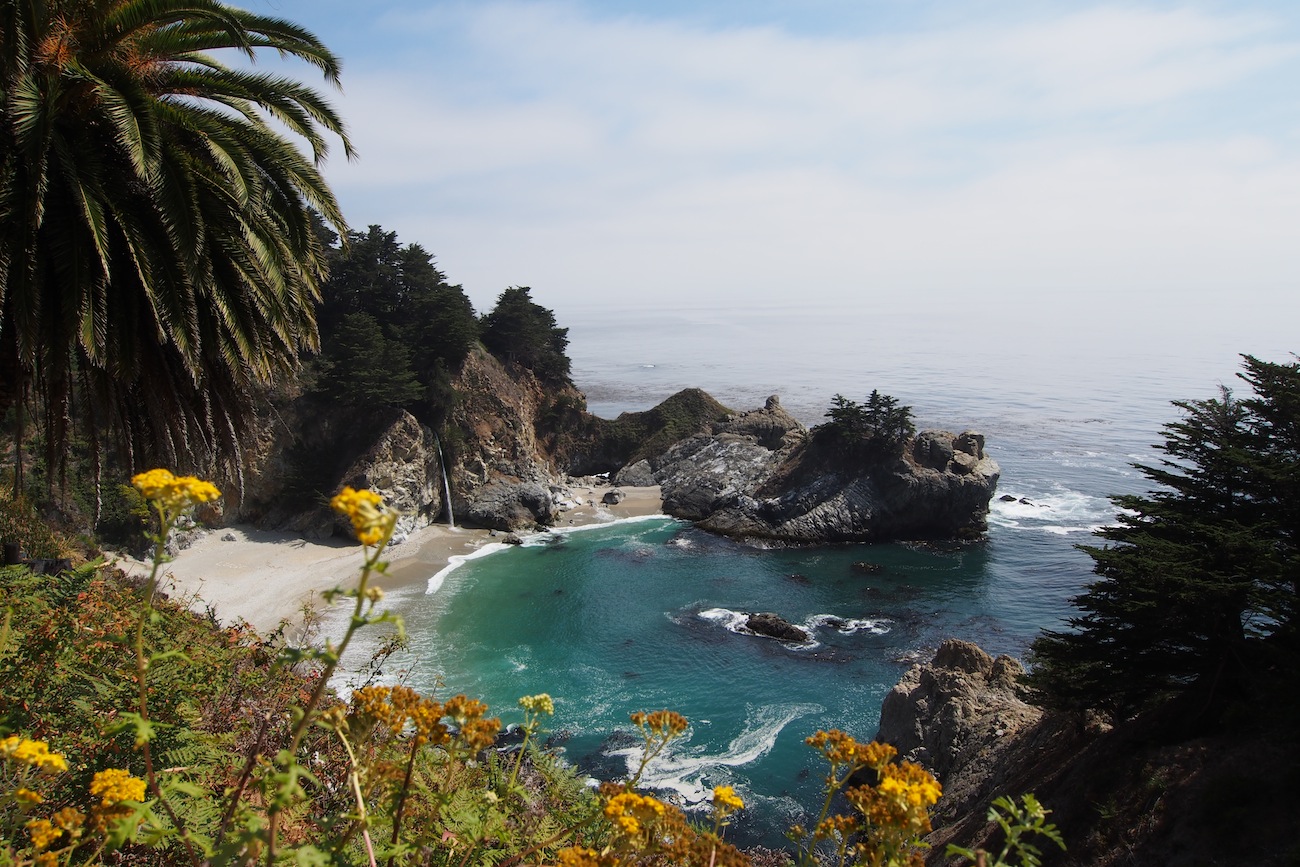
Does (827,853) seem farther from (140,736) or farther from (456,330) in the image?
(456,330)

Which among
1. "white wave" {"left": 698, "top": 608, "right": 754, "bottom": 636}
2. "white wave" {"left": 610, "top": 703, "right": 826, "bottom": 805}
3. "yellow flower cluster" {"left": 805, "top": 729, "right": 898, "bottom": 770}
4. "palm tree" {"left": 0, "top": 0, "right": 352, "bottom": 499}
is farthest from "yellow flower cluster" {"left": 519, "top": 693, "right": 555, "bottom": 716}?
"white wave" {"left": 698, "top": 608, "right": 754, "bottom": 636}

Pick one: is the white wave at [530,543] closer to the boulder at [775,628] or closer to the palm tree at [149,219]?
the boulder at [775,628]

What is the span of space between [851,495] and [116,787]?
40037 mm

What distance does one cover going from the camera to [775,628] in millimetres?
26516

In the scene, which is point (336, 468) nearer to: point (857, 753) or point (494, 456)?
point (494, 456)

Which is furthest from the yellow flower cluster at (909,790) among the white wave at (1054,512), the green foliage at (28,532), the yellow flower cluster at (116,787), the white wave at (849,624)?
the white wave at (1054,512)

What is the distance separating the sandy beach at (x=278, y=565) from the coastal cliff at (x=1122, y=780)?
1771 centimetres

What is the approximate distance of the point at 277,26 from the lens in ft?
21.4

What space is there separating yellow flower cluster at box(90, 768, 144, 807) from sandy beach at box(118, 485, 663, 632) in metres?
23.0

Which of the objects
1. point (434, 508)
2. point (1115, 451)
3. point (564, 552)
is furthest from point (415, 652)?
point (1115, 451)

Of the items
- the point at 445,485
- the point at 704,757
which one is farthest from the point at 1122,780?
the point at 445,485

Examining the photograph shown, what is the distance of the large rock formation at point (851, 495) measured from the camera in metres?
39.0

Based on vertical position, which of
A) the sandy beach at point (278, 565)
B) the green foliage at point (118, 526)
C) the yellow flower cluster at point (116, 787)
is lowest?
the sandy beach at point (278, 565)

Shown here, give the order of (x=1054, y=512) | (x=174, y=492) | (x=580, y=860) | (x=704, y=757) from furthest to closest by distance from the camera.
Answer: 1. (x=1054, y=512)
2. (x=704, y=757)
3. (x=580, y=860)
4. (x=174, y=492)
